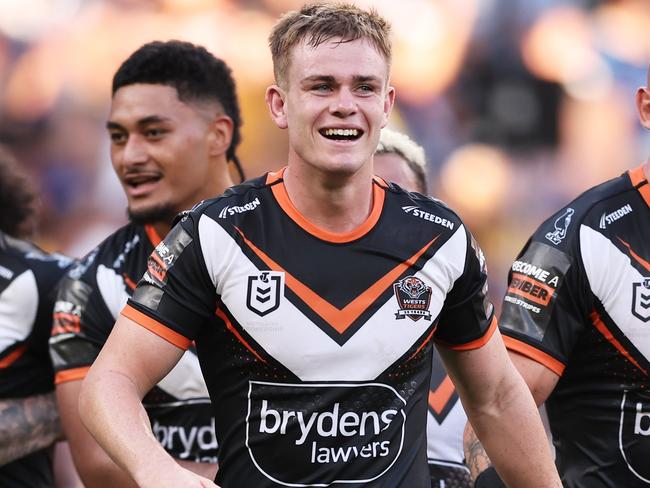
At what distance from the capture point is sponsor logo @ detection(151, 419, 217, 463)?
15.7 ft

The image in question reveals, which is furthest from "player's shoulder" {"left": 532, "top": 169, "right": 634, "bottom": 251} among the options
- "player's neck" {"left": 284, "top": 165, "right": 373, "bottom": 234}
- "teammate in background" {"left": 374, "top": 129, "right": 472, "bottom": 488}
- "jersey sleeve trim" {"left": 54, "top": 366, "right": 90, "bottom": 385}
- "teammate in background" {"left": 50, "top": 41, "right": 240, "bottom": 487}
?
"jersey sleeve trim" {"left": 54, "top": 366, "right": 90, "bottom": 385}

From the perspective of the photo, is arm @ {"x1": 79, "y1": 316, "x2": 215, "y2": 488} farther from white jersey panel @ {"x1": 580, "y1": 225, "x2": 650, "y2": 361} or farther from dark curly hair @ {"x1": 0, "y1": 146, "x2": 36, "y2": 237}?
dark curly hair @ {"x1": 0, "y1": 146, "x2": 36, "y2": 237}

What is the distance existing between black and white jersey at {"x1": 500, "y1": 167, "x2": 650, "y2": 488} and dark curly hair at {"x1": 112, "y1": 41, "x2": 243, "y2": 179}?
1.77 m

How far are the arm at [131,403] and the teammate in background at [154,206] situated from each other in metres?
1.33

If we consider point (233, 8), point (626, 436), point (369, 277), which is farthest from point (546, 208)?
point (369, 277)

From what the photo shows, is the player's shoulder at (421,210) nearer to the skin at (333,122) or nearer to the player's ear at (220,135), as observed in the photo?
the skin at (333,122)

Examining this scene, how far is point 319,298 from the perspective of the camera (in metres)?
3.55

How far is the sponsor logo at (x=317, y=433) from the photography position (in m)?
3.50

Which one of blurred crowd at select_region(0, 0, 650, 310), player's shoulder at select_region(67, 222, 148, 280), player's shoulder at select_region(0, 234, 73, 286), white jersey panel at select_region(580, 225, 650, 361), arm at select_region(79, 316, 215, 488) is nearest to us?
arm at select_region(79, 316, 215, 488)

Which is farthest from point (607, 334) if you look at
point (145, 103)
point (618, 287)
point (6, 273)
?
point (6, 273)

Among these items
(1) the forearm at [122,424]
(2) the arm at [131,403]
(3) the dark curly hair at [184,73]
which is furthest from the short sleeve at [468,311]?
(3) the dark curly hair at [184,73]

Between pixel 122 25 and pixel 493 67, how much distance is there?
3.42 m

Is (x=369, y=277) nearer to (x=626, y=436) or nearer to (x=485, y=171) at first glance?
(x=626, y=436)

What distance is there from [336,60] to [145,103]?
1.80 meters
